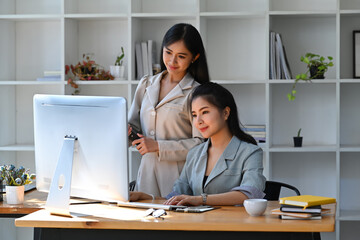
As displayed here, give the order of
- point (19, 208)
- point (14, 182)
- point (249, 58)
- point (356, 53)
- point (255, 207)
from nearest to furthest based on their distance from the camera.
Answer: point (255, 207) → point (19, 208) → point (14, 182) → point (356, 53) → point (249, 58)

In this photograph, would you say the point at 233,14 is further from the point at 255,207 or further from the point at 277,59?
the point at 255,207

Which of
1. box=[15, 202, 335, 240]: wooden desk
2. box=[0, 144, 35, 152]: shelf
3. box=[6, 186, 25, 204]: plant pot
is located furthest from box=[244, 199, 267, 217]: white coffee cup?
box=[0, 144, 35, 152]: shelf

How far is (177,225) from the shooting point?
6.82ft

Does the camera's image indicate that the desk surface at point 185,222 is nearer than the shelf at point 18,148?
Yes

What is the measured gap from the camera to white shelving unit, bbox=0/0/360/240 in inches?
174

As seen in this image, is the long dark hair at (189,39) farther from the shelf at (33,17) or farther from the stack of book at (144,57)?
the shelf at (33,17)

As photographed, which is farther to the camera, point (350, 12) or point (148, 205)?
point (350, 12)

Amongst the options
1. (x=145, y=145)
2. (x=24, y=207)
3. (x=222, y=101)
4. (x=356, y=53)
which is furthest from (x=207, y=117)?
(x=356, y=53)

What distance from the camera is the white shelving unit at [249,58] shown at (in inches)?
174

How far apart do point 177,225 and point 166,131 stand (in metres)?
0.96

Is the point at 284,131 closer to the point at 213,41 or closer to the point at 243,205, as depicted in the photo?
the point at 213,41

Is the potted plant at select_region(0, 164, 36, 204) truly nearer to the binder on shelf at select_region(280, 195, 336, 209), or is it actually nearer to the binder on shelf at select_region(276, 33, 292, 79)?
the binder on shelf at select_region(280, 195, 336, 209)

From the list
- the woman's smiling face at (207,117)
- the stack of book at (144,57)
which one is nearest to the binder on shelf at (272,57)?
Answer: the stack of book at (144,57)

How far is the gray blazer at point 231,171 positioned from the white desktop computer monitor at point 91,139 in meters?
0.46
